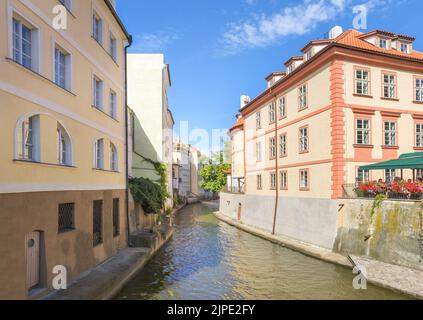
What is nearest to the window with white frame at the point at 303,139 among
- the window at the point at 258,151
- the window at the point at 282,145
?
the window at the point at 282,145

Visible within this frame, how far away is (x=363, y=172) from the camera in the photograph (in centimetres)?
1811

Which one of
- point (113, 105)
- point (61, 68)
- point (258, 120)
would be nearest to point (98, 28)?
point (113, 105)

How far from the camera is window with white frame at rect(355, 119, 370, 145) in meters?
18.2

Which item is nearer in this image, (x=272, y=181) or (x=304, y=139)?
(x=304, y=139)

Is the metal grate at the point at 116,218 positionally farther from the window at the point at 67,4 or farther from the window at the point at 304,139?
the window at the point at 304,139

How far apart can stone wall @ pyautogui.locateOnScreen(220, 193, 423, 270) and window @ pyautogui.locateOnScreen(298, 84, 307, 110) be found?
574 centimetres

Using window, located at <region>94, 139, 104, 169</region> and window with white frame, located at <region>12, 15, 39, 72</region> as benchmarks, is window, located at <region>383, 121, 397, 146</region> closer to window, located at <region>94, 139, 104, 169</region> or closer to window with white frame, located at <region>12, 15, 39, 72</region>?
window, located at <region>94, 139, 104, 169</region>

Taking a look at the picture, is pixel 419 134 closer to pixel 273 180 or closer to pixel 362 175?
pixel 362 175

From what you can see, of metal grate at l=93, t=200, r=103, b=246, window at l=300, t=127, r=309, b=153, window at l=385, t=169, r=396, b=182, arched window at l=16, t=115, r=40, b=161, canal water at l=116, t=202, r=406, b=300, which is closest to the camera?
arched window at l=16, t=115, r=40, b=161

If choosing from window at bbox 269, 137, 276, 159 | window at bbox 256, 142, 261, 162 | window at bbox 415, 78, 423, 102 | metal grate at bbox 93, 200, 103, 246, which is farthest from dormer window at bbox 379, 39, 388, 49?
metal grate at bbox 93, 200, 103, 246

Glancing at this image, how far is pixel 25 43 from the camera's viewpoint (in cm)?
894

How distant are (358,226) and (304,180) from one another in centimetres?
537

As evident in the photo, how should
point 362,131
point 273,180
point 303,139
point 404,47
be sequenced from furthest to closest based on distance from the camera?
1. point 273,180
2. point 303,139
3. point 404,47
4. point 362,131
